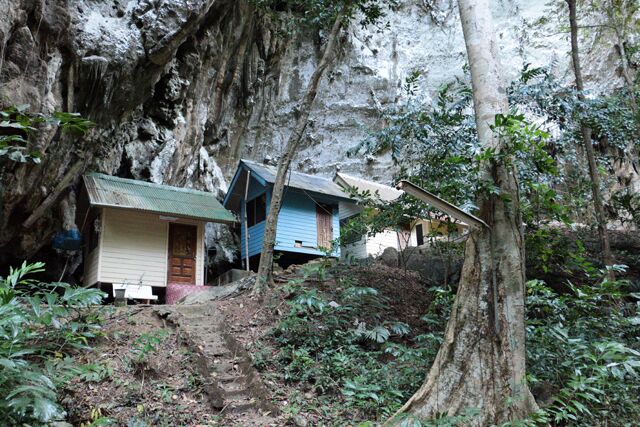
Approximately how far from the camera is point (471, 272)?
16.6 feet

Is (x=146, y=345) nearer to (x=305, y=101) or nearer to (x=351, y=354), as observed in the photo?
(x=351, y=354)

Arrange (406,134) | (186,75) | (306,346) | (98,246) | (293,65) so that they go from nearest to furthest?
(306,346) < (406,134) < (98,246) < (186,75) < (293,65)

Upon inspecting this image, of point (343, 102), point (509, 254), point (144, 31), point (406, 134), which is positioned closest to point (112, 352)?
point (509, 254)

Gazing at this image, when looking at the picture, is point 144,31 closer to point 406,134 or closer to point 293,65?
point 406,134

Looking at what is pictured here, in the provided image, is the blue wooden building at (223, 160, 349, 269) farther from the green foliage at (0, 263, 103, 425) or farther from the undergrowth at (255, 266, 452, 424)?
the green foliage at (0, 263, 103, 425)

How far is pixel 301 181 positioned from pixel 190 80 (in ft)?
18.0

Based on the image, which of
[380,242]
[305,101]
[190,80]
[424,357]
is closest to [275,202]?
[305,101]

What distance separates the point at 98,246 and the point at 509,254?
11728 mm

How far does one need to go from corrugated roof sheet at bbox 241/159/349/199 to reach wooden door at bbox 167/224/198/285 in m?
3.26

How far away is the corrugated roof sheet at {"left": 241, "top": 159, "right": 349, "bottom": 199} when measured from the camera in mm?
16938

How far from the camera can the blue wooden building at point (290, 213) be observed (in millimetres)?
17266

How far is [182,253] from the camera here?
14766mm

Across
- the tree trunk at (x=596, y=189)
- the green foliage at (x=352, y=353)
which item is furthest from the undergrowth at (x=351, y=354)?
the tree trunk at (x=596, y=189)

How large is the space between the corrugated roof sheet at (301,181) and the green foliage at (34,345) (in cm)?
1034
